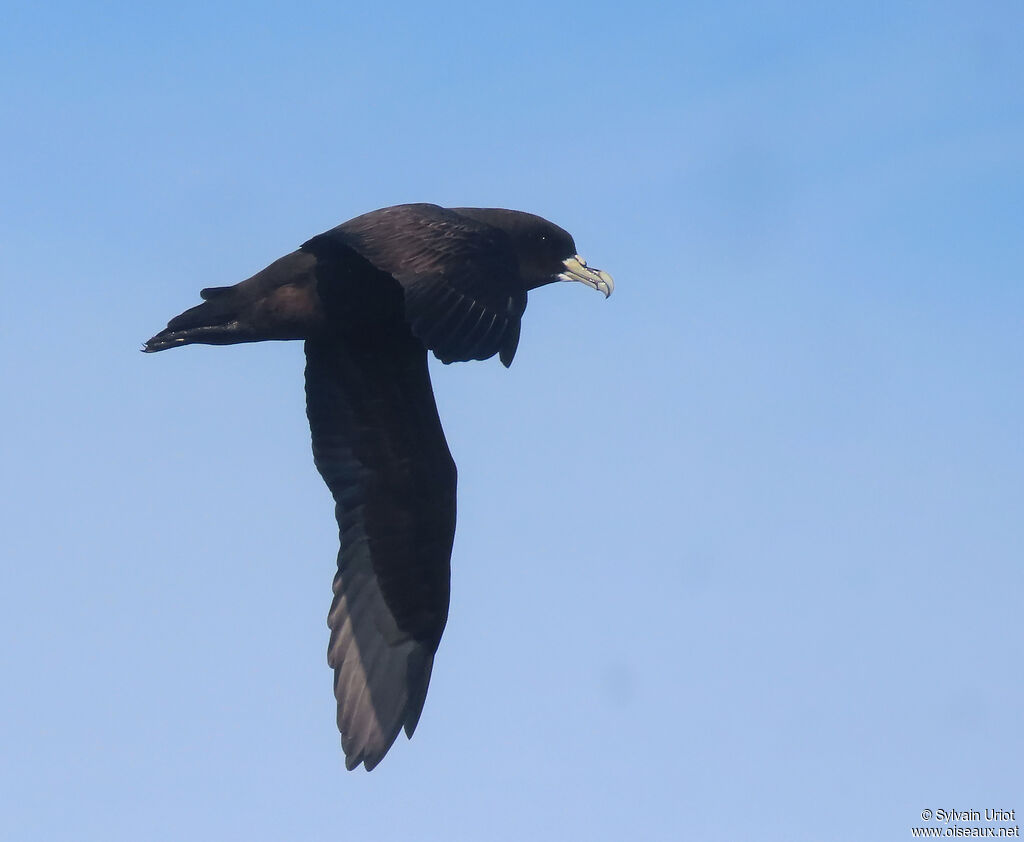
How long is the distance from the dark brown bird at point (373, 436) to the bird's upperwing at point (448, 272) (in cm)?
38

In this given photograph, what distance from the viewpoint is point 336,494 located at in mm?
11961

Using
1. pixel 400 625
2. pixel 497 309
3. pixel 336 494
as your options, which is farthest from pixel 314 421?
pixel 497 309

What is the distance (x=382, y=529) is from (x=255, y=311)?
2.19m

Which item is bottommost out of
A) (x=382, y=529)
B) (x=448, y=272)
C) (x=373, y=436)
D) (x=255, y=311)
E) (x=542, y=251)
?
(x=382, y=529)

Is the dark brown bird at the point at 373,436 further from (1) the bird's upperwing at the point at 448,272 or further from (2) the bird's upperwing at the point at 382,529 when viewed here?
(1) the bird's upperwing at the point at 448,272

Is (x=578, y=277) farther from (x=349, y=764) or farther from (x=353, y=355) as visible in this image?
(x=349, y=764)

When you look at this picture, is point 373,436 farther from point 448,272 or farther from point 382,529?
point 448,272

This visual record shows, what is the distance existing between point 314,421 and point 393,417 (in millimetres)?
573

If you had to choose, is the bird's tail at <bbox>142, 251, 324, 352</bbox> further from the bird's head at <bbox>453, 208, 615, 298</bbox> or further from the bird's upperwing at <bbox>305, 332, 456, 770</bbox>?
the bird's head at <bbox>453, 208, 615, 298</bbox>

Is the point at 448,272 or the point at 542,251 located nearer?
the point at 448,272

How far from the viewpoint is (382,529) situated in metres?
11.9

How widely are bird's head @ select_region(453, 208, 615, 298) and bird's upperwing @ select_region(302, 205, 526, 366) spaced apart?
3.54 ft

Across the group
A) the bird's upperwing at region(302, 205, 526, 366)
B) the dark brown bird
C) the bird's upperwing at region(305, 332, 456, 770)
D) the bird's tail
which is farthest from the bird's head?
the bird's tail

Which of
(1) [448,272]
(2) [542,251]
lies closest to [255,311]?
(1) [448,272]
